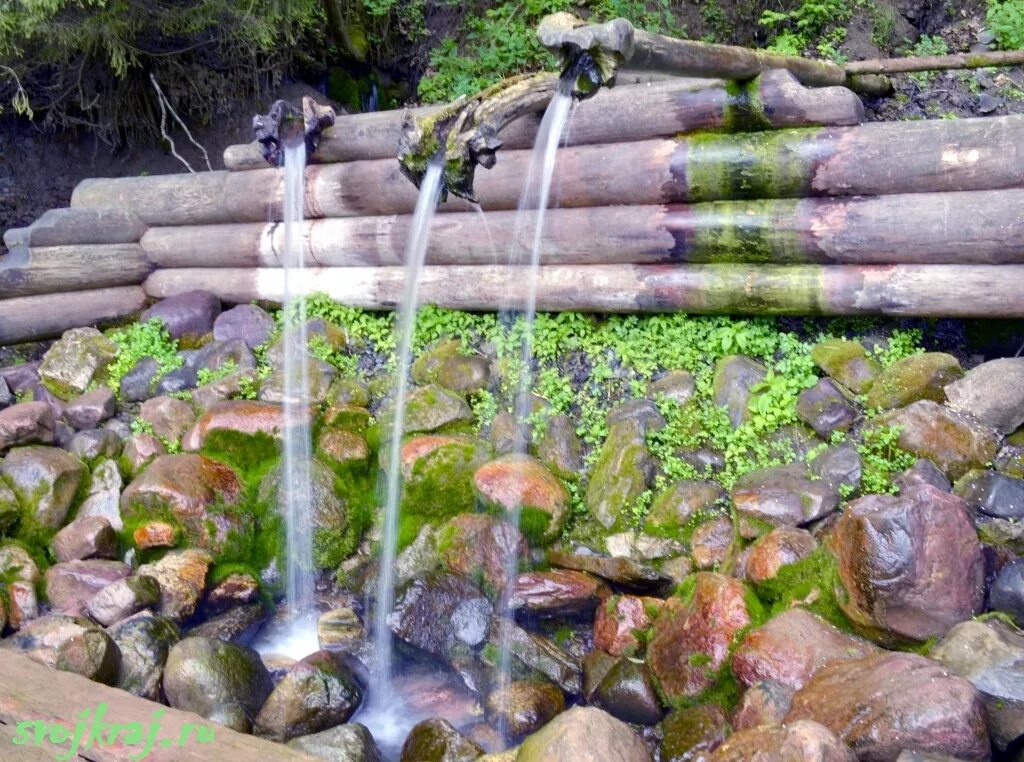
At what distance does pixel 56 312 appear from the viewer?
26.6 feet

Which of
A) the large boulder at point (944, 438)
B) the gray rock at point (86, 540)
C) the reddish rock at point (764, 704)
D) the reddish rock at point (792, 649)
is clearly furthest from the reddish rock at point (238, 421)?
the large boulder at point (944, 438)

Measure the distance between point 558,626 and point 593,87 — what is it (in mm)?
3324

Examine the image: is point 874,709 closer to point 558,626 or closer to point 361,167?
point 558,626

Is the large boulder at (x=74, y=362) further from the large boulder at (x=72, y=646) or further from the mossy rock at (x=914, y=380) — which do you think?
the mossy rock at (x=914, y=380)

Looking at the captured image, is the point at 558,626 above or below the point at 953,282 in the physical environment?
below

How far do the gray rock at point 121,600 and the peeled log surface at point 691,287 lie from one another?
10.4 feet

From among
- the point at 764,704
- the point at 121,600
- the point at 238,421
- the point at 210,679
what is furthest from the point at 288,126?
the point at 764,704

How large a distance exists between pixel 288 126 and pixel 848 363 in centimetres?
524

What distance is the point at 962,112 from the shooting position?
7.13 meters

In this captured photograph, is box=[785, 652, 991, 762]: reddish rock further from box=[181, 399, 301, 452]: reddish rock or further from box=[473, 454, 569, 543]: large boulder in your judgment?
box=[181, 399, 301, 452]: reddish rock

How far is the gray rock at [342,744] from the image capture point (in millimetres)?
4160

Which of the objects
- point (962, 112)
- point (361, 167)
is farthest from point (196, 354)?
point (962, 112)

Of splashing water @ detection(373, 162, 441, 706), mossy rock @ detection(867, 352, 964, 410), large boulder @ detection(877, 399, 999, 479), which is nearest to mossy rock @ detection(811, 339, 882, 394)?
mossy rock @ detection(867, 352, 964, 410)

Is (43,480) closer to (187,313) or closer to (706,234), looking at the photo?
(187,313)
